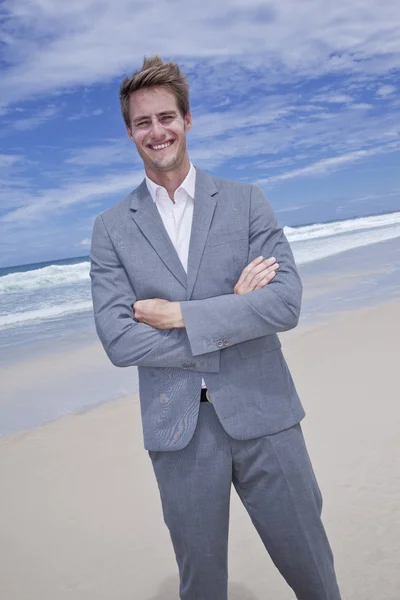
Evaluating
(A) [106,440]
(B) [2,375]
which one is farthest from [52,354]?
(A) [106,440]

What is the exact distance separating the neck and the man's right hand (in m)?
0.39

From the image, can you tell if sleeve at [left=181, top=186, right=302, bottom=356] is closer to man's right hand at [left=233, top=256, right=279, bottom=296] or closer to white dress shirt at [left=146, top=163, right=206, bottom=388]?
man's right hand at [left=233, top=256, right=279, bottom=296]

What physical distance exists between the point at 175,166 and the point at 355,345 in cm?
440

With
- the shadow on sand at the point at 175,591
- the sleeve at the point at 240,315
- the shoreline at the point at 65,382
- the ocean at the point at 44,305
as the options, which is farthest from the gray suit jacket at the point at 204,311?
the ocean at the point at 44,305

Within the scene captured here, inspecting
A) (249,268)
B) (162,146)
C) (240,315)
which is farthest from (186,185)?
(240,315)

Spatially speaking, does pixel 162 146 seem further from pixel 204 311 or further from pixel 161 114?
pixel 204 311

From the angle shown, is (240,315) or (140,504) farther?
(140,504)

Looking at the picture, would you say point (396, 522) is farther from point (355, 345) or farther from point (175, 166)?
point (355, 345)

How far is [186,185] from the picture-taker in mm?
2148

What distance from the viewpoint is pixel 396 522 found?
3090 mm

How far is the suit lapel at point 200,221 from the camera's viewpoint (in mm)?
2041

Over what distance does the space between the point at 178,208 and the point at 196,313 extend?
42cm

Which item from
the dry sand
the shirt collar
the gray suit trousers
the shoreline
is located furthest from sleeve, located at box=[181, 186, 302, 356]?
the shoreline

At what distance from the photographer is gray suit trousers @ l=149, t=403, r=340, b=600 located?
2.00 metres
